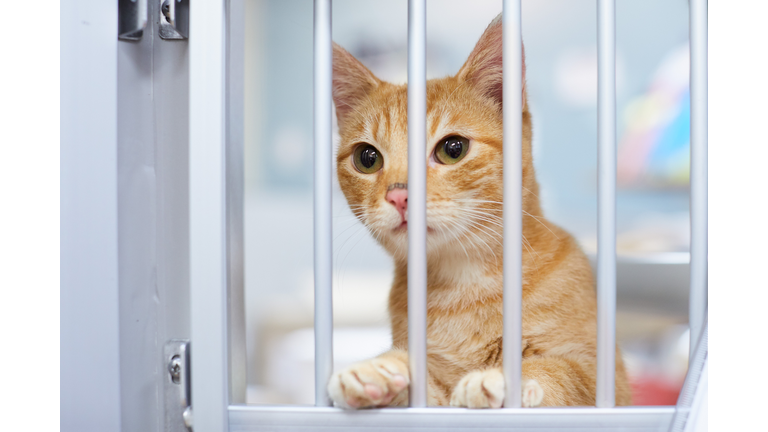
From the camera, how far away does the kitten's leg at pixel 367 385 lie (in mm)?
635

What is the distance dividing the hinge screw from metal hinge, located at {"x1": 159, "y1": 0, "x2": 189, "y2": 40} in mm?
478

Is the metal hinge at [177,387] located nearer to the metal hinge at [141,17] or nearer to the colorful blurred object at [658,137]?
the metal hinge at [141,17]

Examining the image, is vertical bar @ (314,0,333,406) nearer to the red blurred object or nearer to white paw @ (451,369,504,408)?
white paw @ (451,369,504,408)

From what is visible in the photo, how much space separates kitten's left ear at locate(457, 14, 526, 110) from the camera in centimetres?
91

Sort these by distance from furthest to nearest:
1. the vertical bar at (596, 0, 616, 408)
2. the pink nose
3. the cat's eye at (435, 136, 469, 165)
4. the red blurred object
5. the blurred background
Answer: the red blurred object < the blurred background < the cat's eye at (435, 136, 469, 165) < the pink nose < the vertical bar at (596, 0, 616, 408)

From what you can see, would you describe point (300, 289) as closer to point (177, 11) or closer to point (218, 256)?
point (218, 256)

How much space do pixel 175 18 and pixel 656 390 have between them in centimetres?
173

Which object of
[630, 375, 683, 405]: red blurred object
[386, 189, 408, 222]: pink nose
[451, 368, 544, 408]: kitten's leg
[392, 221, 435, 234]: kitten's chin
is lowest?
[630, 375, 683, 405]: red blurred object

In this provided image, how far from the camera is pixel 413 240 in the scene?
63 cm

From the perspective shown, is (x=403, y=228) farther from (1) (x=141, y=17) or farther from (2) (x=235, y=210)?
(1) (x=141, y=17)

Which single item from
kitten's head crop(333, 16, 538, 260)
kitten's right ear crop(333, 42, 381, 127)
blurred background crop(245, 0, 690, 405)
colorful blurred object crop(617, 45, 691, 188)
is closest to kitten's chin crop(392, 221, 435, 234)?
kitten's head crop(333, 16, 538, 260)

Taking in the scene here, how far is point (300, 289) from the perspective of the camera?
1272mm

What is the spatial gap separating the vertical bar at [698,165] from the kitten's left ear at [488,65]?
0.32 m

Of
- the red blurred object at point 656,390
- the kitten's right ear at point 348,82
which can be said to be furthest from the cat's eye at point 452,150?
the red blurred object at point 656,390
